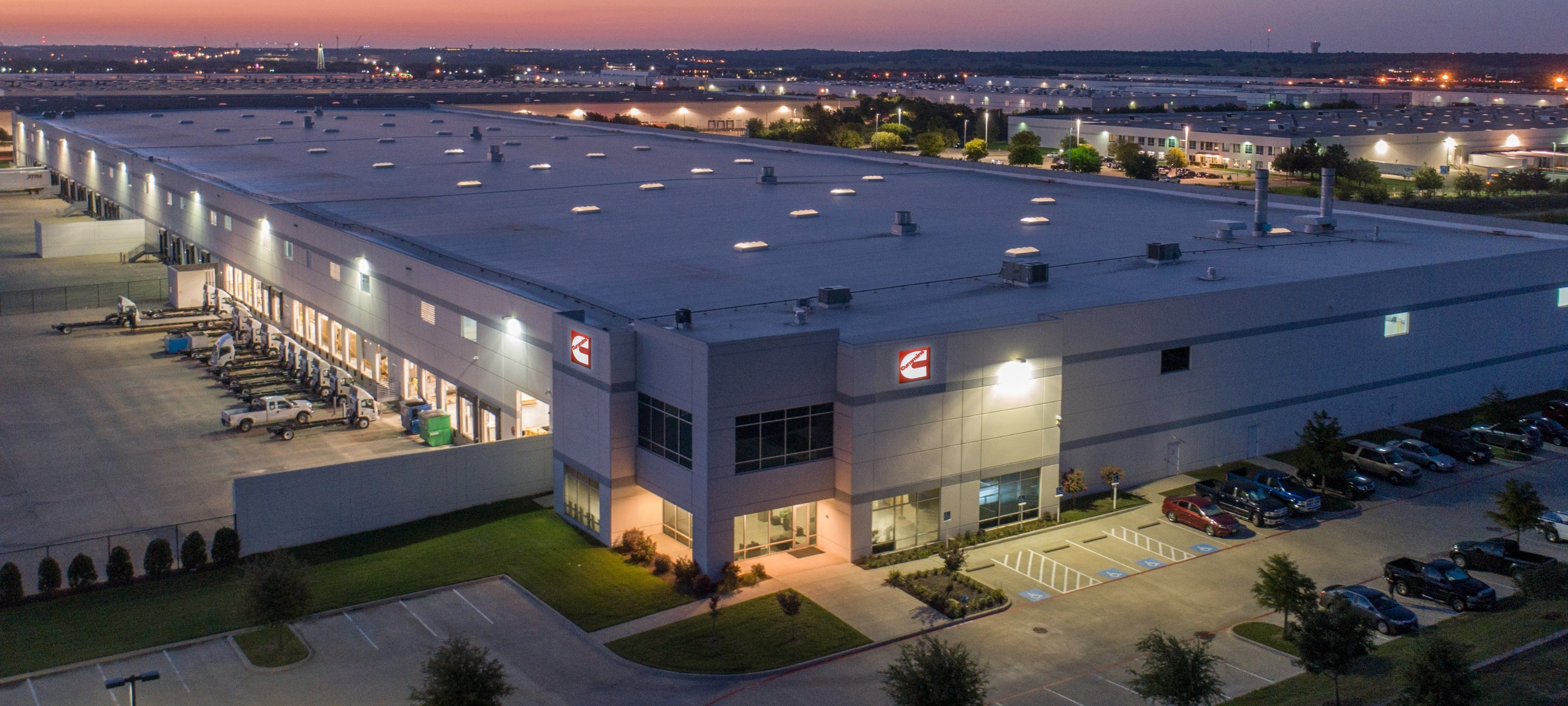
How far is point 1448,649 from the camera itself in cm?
2409

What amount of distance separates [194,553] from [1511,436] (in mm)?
40902

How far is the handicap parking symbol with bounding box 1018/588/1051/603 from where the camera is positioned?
33.3m

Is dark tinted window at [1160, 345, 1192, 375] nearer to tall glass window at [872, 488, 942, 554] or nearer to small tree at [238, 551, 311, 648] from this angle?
tall glass window at [872, 488, 942, 554]

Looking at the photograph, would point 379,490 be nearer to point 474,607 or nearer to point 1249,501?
point 474,607

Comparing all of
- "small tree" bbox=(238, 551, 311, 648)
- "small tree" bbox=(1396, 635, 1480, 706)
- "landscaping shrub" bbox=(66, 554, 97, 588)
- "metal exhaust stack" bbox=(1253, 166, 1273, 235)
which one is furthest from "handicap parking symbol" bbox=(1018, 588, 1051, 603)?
"metal exhaust stack" bbox=(1253, 166, 1273, 235)

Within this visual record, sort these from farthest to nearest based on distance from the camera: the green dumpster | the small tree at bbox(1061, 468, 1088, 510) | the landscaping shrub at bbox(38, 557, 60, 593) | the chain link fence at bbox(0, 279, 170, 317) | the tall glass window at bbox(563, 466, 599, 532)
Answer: the chain link fence at bbox(0, 279, 170, 317)
the green dumpster
the small tree at bbox(1061, 468, 1088, 510)
the tall glass window at bbox(563, 466, 599, 532)
the landscaping shrub at bbox(38, 557, 60, 593)

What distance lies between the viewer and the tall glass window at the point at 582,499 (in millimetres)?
37812

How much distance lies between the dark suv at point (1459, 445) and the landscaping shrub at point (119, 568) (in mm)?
38991

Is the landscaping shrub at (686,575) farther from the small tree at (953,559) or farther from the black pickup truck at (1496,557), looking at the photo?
the black pickup truck at (1496,557)

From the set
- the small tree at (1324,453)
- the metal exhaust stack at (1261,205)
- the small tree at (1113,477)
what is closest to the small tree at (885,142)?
the metal exhaust stack at (1261,205)

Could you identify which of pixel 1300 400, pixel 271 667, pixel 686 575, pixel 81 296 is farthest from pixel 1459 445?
pixel 81 296

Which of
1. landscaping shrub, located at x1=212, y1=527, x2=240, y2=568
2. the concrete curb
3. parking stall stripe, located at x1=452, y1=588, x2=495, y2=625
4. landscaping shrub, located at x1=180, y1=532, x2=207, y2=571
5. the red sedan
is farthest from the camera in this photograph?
the red sedan

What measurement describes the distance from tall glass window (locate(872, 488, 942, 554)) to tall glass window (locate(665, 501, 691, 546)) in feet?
16.2

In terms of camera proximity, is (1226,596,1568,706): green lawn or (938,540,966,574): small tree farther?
(938,540,966,574): small tree
